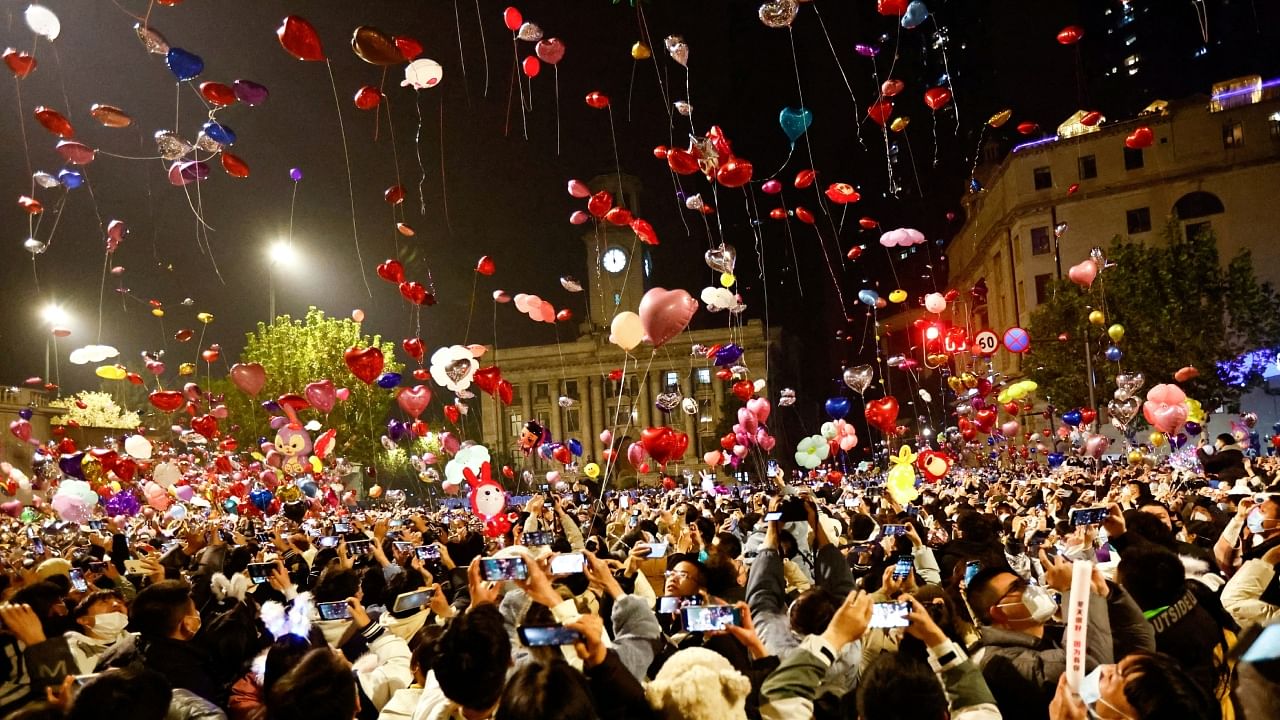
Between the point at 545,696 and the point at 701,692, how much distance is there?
1.69 ft

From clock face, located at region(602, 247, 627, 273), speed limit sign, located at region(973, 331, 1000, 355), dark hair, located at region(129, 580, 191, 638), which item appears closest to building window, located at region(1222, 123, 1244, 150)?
speed limit sign, located at region(973, 331, 1000, 355)

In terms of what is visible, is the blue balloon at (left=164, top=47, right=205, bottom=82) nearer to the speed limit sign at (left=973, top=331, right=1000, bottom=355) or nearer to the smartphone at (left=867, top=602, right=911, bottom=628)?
the smartphone at (left=867, top=602, right=911, bottom=628)

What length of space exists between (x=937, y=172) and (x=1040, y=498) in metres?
60.7

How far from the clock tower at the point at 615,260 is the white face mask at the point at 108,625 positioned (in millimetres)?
47522

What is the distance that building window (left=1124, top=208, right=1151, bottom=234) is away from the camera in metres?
40.5

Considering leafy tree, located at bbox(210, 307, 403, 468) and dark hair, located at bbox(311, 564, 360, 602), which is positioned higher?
leafy tree, located at bbox(210, 307, 403, 468)

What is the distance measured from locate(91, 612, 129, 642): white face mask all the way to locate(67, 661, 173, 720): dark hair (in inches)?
122

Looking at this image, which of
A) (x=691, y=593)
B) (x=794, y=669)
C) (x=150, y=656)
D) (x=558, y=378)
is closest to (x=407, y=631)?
(x=150, y=656)

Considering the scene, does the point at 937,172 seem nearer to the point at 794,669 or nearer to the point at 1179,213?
the point at 1179,213

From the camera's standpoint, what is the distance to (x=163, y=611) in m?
3.87

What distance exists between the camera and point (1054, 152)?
43188 mm

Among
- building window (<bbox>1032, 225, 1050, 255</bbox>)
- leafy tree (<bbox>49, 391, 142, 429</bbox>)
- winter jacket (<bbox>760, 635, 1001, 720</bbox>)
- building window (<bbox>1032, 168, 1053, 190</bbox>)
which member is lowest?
winter jacket (<bbox>760, 635, 1001, 720</bbox>)

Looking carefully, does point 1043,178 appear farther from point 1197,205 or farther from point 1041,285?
point 1197,205

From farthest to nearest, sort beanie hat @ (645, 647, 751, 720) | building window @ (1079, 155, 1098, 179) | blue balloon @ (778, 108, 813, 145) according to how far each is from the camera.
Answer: building window @ (1079, 155, 1098, 179) < blue balloon @ (778, 108, 813, 145) < beanie hat @ (645, 647, 751, 720)
